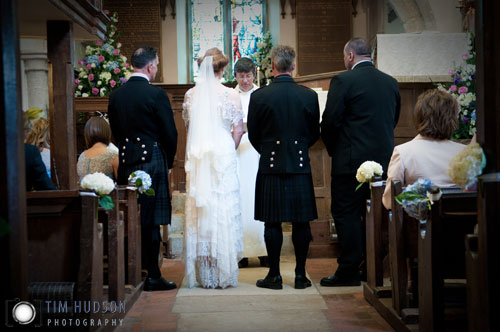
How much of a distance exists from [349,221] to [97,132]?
2.21 m

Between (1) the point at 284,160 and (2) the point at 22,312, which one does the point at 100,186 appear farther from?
(1) the point at 284,160

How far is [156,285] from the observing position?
5.25m

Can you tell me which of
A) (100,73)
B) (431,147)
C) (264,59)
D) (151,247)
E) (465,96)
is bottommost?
(151,247)

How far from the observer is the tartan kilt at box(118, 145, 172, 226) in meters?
5.22

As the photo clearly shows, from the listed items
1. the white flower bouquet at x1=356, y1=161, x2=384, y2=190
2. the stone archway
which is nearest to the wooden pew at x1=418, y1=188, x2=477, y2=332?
the white flower bouquet at x1=356, y1=161, x2=384, y2=190

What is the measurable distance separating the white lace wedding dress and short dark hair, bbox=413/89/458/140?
1.70m

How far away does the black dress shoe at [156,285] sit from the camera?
5.25 m

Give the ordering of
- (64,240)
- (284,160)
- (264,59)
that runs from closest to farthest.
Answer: (64,240) < (284,160) < (264,59)

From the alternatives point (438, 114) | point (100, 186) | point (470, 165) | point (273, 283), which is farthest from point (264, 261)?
point (470, 165)

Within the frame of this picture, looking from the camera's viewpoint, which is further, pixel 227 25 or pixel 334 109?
pixel 227 25

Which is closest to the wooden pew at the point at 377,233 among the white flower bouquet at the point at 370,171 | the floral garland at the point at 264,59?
the white flower bouquet at the point at 370,171

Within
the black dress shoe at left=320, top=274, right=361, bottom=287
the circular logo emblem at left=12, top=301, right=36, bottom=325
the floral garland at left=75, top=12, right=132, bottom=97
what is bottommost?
the black dress shoe at left=320, top=274, right=361, bottom=287
